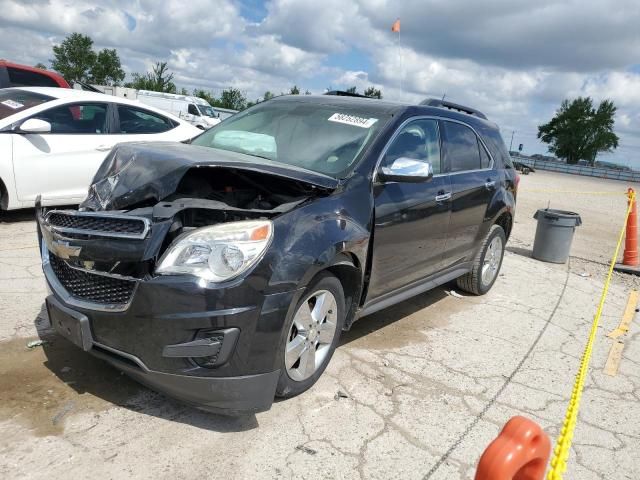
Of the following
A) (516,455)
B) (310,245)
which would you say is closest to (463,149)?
(310,245)

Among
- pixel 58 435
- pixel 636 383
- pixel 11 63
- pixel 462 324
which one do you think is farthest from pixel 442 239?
pixel 11 63

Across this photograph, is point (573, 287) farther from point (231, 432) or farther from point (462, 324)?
point (231, 432)

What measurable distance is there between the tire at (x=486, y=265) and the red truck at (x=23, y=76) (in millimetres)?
9129

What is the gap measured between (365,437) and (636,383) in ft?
8.24

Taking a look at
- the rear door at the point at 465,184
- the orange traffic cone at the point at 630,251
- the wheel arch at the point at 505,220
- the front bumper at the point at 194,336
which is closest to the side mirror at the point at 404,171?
the rear door at the point at 465,184

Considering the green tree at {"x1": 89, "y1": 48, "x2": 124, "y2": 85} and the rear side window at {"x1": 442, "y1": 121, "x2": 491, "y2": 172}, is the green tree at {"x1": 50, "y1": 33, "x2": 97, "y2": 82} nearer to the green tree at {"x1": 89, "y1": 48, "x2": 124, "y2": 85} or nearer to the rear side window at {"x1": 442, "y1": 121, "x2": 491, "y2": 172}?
the green tree at {"x1": 89, "y1": 48, "x2": 124, "y2": 85}

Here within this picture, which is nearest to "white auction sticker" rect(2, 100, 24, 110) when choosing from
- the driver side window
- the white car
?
the white car

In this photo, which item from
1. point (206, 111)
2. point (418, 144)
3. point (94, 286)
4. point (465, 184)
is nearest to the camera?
point (94, 286)

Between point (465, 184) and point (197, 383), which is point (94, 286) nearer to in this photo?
point (197, 383)

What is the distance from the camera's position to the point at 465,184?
4.78 meters

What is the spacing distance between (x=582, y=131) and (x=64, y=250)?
97.4m

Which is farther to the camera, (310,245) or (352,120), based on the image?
(352,120)

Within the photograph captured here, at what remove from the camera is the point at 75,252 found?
269 cm

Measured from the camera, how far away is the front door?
3648 millimetres
